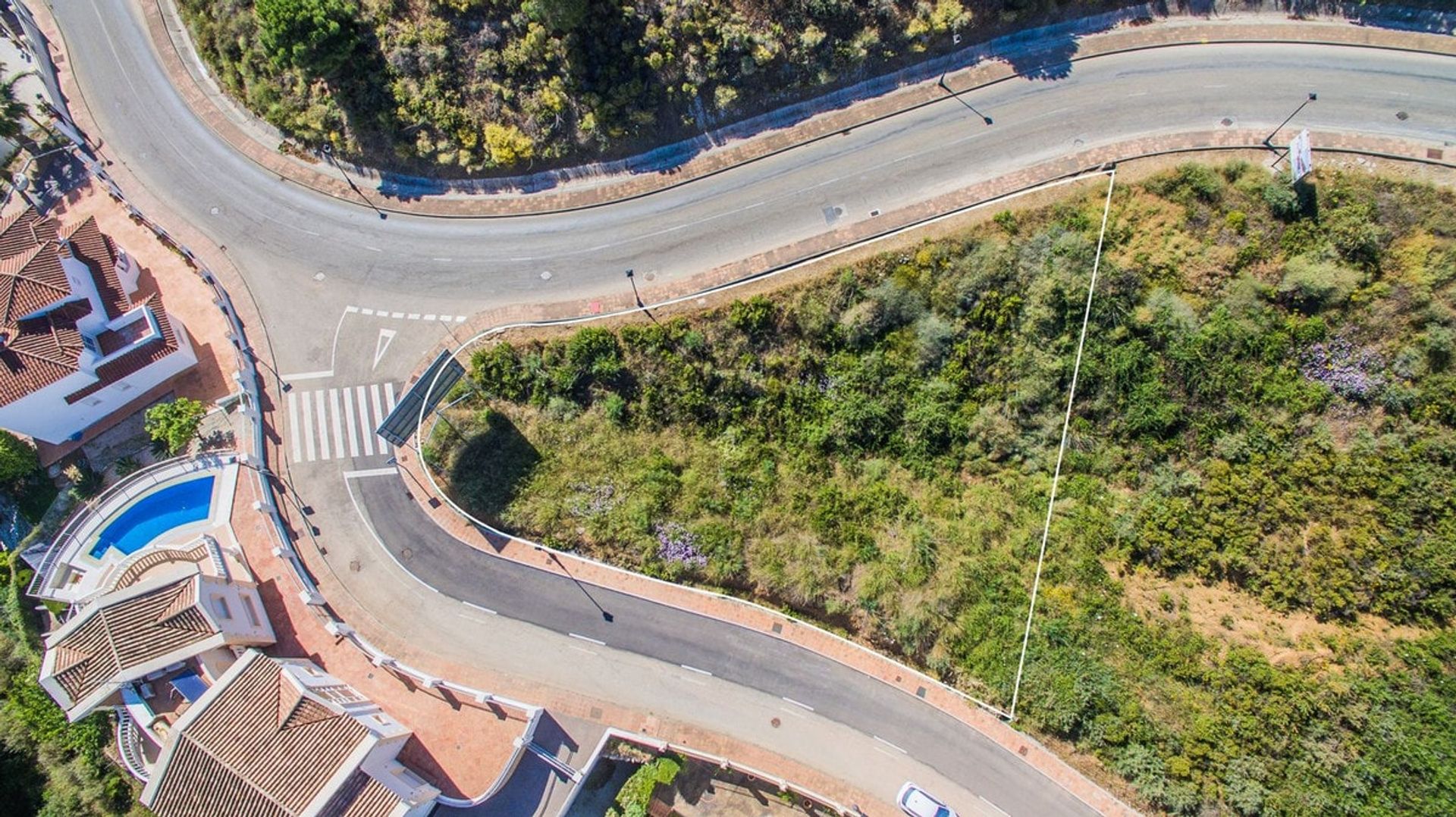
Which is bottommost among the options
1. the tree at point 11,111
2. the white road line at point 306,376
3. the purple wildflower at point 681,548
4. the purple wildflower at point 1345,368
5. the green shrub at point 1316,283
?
the white road line at point 306,376

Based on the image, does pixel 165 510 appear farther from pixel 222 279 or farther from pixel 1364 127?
pixel 1364 127

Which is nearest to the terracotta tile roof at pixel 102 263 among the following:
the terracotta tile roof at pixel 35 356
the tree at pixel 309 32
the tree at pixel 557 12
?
the terracotta tile roof at pixel 35 356

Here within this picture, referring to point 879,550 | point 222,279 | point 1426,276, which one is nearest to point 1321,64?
point 1426,276

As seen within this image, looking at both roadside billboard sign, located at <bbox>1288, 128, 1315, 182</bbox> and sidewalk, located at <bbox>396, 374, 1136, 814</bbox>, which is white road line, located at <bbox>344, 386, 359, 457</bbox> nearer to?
sidewalk, located at <bbox>396, 374, 1136, 814</bbox>

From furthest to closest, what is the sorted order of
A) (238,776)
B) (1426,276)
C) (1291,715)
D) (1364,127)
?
(1364,127) < (1426,276) < (1291,715) < (238,776)

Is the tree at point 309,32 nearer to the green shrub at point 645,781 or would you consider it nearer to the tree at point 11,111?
the tree at point 11,111
